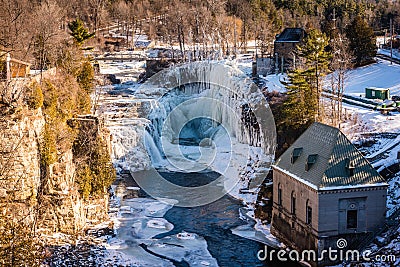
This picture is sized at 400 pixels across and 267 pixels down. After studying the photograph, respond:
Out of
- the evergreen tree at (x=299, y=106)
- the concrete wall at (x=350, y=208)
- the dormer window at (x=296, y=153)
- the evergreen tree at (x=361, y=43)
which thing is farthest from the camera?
the evergreen tree at (x=361, y=43)

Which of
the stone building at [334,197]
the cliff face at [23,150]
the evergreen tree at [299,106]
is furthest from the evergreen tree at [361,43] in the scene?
the cliff face at [23,150]

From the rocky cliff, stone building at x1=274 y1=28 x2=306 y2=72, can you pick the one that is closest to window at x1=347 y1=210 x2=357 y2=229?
the rocky cliff

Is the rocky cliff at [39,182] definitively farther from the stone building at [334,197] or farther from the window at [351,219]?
the window at [351,219]

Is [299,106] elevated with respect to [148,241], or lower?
elevated

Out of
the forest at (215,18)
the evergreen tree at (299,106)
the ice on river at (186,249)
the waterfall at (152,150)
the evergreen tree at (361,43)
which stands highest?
the forest at (215,18)

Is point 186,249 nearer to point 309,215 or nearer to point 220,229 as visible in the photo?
point 220,229

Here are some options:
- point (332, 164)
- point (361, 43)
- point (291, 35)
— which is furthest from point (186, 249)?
point (361, 43)

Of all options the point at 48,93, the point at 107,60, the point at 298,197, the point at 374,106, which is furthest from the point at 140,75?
the point at 298,197

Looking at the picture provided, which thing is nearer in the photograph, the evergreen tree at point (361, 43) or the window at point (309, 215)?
the window at point (309, 215)
